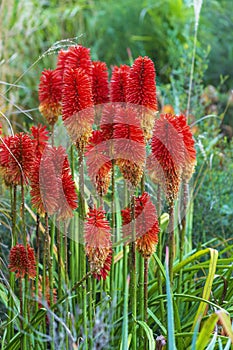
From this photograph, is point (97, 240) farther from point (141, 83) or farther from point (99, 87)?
point (99, 87)

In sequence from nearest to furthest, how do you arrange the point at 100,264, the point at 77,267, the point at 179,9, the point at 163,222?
1. the point at 100,264
2. the point at 77,267
3. the point at 163,222
4. the point at 179,9

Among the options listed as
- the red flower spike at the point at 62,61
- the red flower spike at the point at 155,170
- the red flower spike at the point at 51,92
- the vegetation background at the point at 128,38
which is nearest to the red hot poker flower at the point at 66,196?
the red flower spike at the point at 155,170

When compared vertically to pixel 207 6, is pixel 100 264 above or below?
below

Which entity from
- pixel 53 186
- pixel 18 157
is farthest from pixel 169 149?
pixel 18 157

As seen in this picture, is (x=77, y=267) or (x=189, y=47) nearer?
(x=77, y=267)

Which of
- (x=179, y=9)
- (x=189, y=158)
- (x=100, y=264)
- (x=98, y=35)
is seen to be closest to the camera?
(x=100, y=264)

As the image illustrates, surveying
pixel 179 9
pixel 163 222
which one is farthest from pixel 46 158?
pixel 179 9

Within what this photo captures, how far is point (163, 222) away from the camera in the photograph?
11.0 ft

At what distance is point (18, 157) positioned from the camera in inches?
92.8

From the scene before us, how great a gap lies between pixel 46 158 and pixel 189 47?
3.74m

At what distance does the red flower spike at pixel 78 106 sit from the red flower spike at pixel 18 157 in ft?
0.59

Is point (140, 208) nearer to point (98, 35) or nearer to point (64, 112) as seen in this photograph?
point (64, 112)

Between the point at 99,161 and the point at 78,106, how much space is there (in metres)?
0.24

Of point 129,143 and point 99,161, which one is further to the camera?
point 99,161
